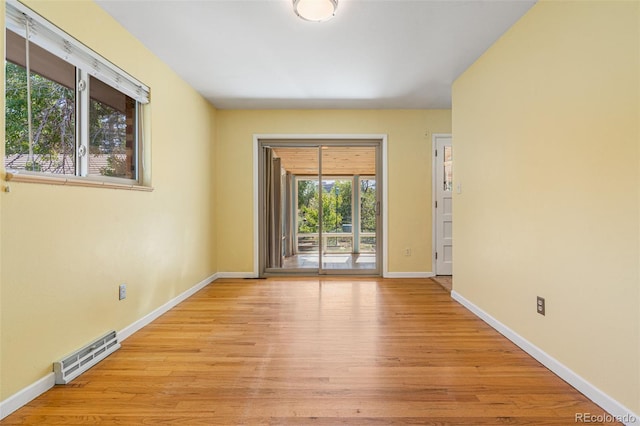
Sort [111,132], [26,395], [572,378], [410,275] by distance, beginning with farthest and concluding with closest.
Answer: [410,275]
[111,132]
[572,378]
[26,395]

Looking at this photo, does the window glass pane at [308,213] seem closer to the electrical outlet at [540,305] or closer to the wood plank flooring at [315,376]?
the wood plank flooring at [315,376]

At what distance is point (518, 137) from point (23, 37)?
3175mm

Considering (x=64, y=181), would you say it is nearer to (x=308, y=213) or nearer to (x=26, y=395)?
(x=26, y=395)

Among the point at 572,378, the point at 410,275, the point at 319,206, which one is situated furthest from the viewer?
the point at 319,206

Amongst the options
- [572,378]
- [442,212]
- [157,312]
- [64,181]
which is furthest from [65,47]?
[442,212]

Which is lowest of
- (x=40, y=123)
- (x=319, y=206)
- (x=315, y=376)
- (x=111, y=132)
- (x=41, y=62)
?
(x=315, y=376)

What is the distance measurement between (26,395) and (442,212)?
457 centimetres

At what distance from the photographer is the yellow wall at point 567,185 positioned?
4.95 feet

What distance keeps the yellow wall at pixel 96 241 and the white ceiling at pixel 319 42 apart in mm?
293

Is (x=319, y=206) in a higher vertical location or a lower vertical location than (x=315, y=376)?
higher

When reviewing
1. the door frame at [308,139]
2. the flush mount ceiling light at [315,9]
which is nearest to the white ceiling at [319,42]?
the flush mount ceiling light at [315,9]

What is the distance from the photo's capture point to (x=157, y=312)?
2.95 meters

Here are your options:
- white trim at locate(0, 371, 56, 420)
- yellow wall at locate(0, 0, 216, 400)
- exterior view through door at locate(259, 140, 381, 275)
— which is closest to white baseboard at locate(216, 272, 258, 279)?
exterior view through door at locate(259, 140, 381, 275)

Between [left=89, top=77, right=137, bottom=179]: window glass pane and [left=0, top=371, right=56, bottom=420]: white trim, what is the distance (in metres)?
1.30
